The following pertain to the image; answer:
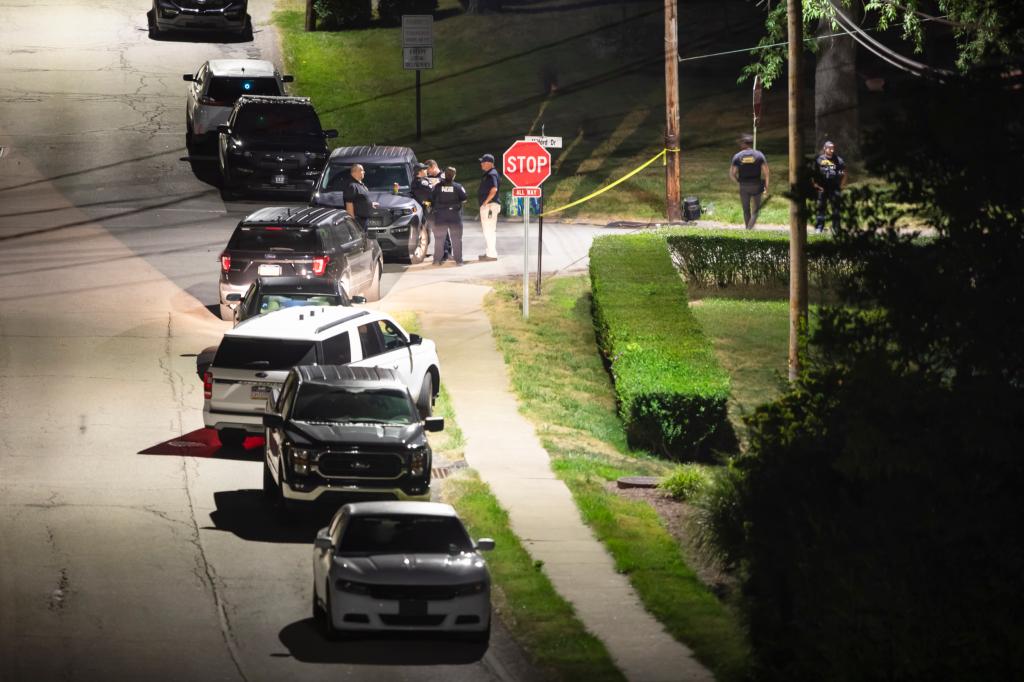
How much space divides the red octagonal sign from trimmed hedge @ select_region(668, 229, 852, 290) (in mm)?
4064

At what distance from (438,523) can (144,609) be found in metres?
2.73

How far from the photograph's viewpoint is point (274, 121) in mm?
36031

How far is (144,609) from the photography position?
14984mm

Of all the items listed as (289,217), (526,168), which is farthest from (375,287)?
(526,168)

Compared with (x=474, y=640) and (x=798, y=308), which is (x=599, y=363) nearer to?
(x=798, y=308)

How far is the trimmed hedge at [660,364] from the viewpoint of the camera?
73.5 feet

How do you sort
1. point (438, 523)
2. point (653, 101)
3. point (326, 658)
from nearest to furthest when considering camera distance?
point (326, 658) → point (438, 523) → point (653, 101)

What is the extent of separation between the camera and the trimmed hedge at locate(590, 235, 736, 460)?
22.4 meters

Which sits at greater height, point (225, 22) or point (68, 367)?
point (225, 22)

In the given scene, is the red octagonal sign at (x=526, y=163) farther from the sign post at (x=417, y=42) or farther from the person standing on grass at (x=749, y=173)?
the sign post at (x=417, y=42)

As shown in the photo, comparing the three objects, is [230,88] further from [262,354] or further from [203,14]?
[262,354]

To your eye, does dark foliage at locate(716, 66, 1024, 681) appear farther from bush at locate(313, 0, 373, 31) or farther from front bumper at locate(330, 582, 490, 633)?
bush at locate(313, 0, 373, 31)

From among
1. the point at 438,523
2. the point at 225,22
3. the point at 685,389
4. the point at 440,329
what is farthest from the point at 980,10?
the point at 225,22

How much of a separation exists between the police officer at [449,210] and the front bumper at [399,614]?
17.7m
